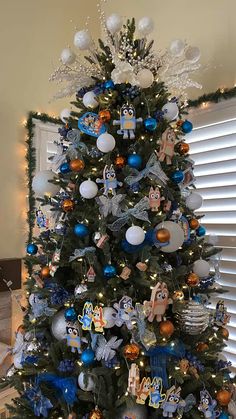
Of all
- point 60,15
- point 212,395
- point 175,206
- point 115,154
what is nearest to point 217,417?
point 212,395

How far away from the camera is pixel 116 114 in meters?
1.43

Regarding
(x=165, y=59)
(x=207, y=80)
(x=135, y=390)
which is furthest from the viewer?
(x=207, y=80)

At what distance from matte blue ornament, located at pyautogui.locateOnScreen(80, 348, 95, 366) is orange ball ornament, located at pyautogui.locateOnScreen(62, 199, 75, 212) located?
20.9 inches

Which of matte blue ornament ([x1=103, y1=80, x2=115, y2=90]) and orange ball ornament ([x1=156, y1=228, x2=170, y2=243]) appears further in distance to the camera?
matte blue ornament ([x1=103, y1=80, x2=115, y2=90])

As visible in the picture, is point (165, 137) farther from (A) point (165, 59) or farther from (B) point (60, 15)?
(B) point (60, 15)

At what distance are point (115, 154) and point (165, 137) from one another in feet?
0.69

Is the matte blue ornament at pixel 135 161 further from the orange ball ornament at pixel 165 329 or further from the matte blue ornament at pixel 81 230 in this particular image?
the orange ball ornament at pixel 165 329

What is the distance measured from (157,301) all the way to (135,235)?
24 centimetres

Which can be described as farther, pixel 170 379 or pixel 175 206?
pixel 175 206

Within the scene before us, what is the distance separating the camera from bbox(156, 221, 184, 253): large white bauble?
1.31 metres

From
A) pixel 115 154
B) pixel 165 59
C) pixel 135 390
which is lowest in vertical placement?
pixel 135 390

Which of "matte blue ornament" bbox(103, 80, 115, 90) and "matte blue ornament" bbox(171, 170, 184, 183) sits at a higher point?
"matte blue ornament" bbox(103, 80, 115, 90)

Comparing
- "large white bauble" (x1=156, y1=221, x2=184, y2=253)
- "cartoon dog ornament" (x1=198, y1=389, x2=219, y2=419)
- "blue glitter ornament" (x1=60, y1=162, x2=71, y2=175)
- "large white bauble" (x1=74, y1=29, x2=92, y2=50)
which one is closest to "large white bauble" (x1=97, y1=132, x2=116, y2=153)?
"blue glitter ornament" (x1=60, y1=162, x2=71, y2=175)

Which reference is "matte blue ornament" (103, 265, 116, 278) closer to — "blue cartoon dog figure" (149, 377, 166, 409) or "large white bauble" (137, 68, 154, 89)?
"blue cartoon dog figure" (149, 377, 166, 409)
